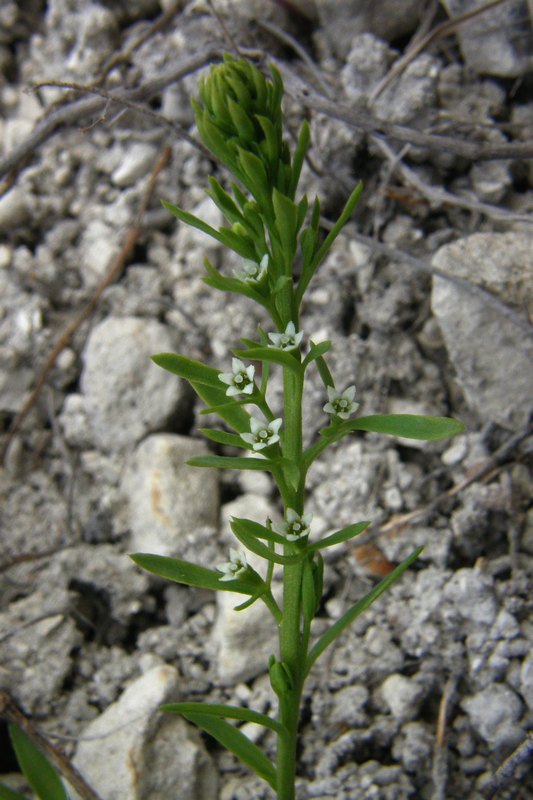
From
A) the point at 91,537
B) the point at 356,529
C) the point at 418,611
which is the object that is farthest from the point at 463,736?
the point at 91,537

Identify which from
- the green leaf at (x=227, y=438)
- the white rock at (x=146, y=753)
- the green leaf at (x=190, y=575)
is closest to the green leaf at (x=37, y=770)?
the white rock at (x=146, y=753)

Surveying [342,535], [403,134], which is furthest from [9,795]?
[403,134]

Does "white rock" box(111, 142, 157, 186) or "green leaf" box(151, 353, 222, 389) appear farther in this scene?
"white rock" box(111, 142, 157, 186)

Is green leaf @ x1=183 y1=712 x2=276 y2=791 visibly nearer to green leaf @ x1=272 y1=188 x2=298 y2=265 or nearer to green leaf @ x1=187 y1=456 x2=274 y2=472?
green leaf @ x1=187 y1=456 x2=274 y2=472

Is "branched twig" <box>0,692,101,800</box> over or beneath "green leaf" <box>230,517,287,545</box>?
beneath

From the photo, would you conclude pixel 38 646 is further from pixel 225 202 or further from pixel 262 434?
pixel 225 202

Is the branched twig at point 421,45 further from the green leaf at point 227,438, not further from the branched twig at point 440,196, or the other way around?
the green leaf at point 227,438

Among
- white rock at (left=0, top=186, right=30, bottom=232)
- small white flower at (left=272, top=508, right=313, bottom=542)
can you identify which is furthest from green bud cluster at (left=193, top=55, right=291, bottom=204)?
white rock at (left=0, top=186, right=30, bottom=232)

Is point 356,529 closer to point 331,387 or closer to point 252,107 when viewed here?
point 331,387
